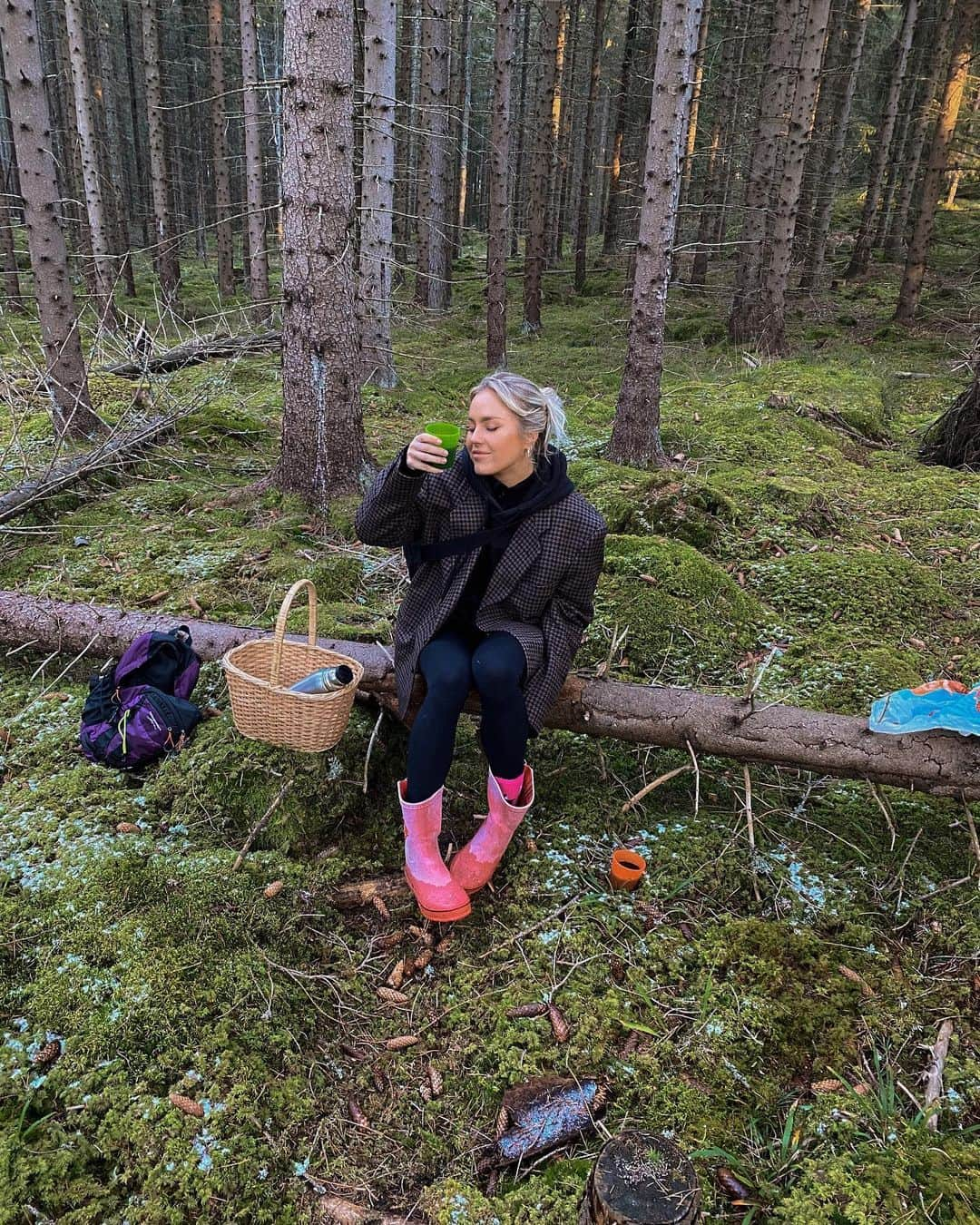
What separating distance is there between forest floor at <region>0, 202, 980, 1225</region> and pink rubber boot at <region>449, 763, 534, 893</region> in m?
0.13

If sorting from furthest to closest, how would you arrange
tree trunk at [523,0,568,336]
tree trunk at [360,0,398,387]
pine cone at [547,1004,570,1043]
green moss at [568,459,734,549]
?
tree trunk at [523,0,568,336] → tree trunk at [360,0,398,387] → green moss at [568,459,734,549] → pine cone at [547,1004,570,1043]

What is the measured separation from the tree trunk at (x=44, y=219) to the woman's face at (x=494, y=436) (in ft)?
12.5

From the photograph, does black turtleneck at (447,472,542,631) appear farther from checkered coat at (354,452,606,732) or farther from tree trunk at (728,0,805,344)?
tree trunk at (728,0,805,344)

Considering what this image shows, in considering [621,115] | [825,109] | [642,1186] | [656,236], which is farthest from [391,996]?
[825,109]

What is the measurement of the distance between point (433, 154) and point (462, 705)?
52.1 ft

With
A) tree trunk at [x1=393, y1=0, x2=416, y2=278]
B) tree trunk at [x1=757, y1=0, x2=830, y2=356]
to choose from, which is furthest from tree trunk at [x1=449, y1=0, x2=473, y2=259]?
tree trunk at [x1=757, y1=0, x2=830, y2=356]

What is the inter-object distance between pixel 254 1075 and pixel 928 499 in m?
5.82

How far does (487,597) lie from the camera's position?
108 inches

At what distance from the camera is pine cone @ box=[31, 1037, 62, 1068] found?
206 cm

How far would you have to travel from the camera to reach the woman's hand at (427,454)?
7.87 ft

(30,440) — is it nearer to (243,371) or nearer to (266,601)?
(243,371)

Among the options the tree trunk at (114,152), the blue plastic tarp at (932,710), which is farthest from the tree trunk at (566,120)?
the blue plastic tarp at (932,710)

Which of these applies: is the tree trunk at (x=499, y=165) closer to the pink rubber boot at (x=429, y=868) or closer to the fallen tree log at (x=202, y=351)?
the fallen tree log at (x=202, y=351)

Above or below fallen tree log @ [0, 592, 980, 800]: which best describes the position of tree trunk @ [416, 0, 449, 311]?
above
